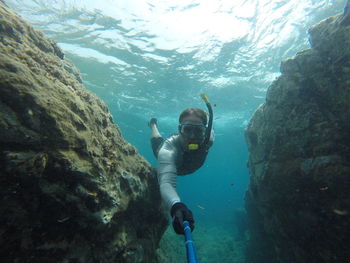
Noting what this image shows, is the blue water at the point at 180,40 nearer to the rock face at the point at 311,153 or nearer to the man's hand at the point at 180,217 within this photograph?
the rock face at the point at 311,153

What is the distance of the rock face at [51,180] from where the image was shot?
6.64 feet

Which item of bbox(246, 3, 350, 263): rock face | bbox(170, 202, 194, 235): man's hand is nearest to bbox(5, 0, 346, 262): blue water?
bbox(246, 3, 350, 263): rock face

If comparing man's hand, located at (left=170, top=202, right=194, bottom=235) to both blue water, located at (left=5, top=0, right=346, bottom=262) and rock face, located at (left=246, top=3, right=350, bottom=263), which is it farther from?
blue water, located at (left=5, top=0, right=346, bottom=262)

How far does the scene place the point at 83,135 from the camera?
9.27 ft

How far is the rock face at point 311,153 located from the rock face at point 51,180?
4.65 m

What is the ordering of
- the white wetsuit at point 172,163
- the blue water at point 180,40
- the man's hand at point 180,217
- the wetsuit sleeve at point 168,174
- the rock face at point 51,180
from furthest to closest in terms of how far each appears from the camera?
the blue water at point 180,40
the white wetsuit at point 172,163
the wetsuit sleeve at point 168,174
the man's hand at point 180,217
the rock face at point 51,180

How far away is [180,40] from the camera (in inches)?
564

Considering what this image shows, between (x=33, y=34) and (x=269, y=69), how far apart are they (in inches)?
735

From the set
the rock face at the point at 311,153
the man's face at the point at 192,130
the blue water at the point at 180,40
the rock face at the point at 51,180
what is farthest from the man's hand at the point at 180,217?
the blue water at the point at 180,40

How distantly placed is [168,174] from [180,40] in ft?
42.8

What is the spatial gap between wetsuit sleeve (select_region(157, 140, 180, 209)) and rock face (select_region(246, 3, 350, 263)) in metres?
3.90

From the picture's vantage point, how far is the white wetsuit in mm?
3453

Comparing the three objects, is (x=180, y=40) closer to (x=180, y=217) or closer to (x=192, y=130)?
(x=192, y=130)

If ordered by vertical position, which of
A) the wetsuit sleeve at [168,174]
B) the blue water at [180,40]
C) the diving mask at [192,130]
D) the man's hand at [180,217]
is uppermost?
the blue water at [180,40]
